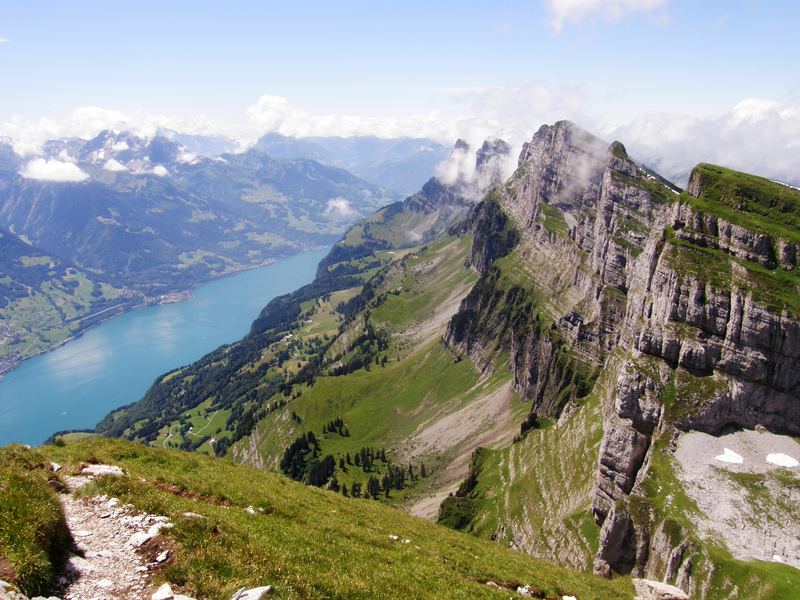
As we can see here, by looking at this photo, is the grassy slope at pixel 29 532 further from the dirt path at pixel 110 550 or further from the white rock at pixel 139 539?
the white rock at pixel 139 539

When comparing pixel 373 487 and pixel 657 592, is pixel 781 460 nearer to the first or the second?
pixel 657 592

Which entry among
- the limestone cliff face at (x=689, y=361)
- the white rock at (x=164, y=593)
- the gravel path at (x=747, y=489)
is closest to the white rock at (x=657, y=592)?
the limestone cliff face at (x=689, y=361)

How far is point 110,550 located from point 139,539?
1.00 metres

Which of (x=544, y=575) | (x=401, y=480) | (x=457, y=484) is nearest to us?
(x=544, y=575)

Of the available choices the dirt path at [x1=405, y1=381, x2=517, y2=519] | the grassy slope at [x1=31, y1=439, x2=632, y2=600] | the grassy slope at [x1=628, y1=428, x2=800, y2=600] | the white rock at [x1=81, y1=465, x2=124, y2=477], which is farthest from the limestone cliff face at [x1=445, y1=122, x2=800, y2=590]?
the dirt path at [x1=405, y1=381, x2=517, y2=519]

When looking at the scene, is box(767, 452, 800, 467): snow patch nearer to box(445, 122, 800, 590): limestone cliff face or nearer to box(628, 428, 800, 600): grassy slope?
box(445, 122, 800, 590): limestone cliff face

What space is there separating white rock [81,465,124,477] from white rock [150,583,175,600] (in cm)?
1303

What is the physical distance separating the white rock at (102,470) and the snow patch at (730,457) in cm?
8350

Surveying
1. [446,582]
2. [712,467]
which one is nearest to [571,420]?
[712,467]

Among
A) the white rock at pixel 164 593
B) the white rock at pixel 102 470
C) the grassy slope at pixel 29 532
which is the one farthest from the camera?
the white rock at pixel 102 470

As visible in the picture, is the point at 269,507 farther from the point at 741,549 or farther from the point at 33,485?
the point at 741,549

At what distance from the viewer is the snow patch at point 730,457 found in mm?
79125

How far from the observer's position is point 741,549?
6675 centimetres

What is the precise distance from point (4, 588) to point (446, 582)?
62.6 ft
